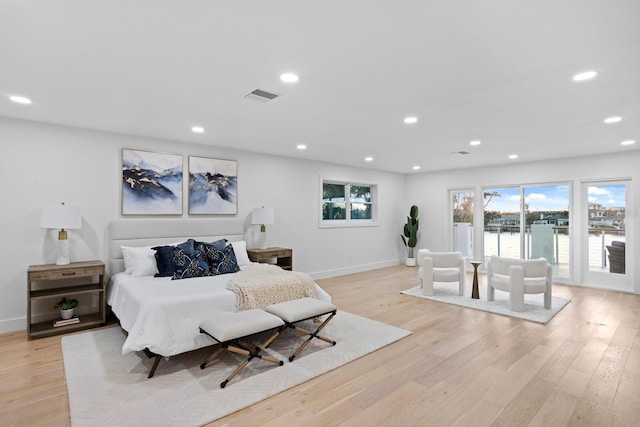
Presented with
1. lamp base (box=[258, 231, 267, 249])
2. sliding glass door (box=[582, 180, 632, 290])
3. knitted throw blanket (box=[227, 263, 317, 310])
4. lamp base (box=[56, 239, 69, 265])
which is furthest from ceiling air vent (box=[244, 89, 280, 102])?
sliding glass door (box=[582, 180, 632, 290])

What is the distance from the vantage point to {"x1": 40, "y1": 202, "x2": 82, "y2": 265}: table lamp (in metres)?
3.77

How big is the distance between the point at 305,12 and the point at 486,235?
7.08 metres

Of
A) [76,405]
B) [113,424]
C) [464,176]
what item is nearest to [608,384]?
[113,424]

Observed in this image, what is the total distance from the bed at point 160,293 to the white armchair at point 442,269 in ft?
7.27

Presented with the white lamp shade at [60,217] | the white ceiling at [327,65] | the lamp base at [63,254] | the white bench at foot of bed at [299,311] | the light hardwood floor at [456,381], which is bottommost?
the light hardwood floor at [456,381]

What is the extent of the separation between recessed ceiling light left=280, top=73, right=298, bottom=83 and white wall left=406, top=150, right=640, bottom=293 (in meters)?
6.06

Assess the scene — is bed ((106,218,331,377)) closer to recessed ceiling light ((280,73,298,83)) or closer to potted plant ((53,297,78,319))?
potted plant ((53,297,78,319))

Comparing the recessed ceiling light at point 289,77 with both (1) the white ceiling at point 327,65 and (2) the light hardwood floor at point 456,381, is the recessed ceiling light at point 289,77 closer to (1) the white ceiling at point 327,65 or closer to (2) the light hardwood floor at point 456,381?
(1) the white ceiling at point 327,65

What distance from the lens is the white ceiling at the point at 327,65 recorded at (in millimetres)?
1849

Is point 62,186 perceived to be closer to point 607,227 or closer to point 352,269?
point 352,269

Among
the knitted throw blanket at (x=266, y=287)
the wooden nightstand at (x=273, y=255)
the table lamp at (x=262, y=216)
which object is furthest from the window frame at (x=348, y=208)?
the knitted throw blanket at (x=266, y=287)

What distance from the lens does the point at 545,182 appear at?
6.64 meters

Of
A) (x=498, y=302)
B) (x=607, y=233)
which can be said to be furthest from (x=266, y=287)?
(x=607, y=233)

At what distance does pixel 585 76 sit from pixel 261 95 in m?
2.69
